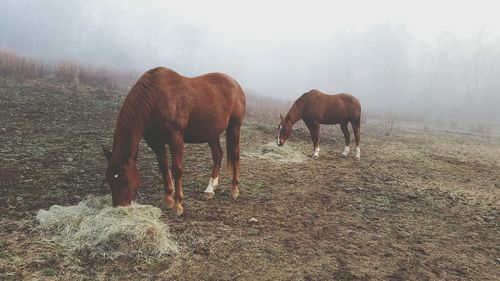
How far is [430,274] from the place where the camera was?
4180mm

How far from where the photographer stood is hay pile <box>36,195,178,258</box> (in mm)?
4129

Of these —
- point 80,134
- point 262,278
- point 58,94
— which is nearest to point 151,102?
point 262,278

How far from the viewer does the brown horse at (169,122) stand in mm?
4727

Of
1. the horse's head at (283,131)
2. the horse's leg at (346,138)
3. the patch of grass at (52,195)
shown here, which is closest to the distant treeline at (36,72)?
the horse's head at (283,131)

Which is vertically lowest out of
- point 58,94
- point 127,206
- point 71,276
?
point 71,276

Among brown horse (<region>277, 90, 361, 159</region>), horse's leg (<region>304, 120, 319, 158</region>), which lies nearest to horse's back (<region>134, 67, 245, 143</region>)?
brown horse (<region>277, 90, 361, 159</region>)

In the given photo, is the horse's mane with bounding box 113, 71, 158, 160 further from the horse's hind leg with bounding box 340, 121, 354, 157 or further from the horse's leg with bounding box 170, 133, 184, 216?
the horse's hind leg with bounding box 340, 121, 354, 157

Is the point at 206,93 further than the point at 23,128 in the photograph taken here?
No

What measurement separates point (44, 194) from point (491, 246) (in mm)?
6440

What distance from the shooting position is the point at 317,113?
1076 centimetres

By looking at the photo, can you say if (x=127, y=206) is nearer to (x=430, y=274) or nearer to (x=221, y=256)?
(x=221, y=256)

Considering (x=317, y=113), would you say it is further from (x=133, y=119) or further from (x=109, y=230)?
(x=109, y=230)

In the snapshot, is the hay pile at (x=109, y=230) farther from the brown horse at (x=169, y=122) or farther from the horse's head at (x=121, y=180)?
the brown horse at (x=169, y=122)

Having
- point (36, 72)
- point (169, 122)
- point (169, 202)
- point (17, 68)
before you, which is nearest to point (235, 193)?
point (169, 202)
